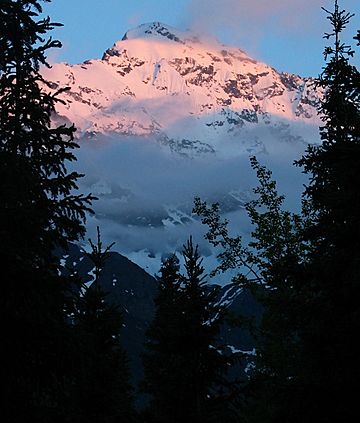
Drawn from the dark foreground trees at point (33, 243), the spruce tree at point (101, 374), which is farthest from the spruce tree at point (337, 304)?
the spruce tree at point (101, 374)

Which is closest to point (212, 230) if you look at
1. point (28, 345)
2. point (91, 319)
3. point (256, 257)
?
point (256, 257)

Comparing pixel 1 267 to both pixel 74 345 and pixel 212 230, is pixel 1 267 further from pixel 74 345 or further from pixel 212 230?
pixel 212 230

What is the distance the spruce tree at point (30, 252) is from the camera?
12.6m

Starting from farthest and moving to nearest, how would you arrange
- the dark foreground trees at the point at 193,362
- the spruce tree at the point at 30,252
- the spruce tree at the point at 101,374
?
1. the spruce tree at the point at 101,374
2. the dark foreground trees at the point at 193,362
3. the spruce tree at the point at 30,252

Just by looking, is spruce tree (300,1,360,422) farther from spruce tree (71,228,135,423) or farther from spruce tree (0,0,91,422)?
spruce tree (71,228,135,423)

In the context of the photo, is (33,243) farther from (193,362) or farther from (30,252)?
(193,362)

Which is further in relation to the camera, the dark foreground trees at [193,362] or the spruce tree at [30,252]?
the dark foreground trees at [193,362]

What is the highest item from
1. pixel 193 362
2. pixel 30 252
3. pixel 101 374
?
pixel 30 252

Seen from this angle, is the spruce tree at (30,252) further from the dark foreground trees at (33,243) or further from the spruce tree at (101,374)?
the spruce tree at (101,374)

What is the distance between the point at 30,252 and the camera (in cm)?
1352

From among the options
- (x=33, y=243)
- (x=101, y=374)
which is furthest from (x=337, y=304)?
(x=101, y=374)

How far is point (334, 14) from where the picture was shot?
1897 cm

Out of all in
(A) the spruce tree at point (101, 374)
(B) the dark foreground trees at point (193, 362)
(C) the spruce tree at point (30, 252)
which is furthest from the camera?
(A) the spruce tree at point (101, 374)

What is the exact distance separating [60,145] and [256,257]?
22.0 feet
